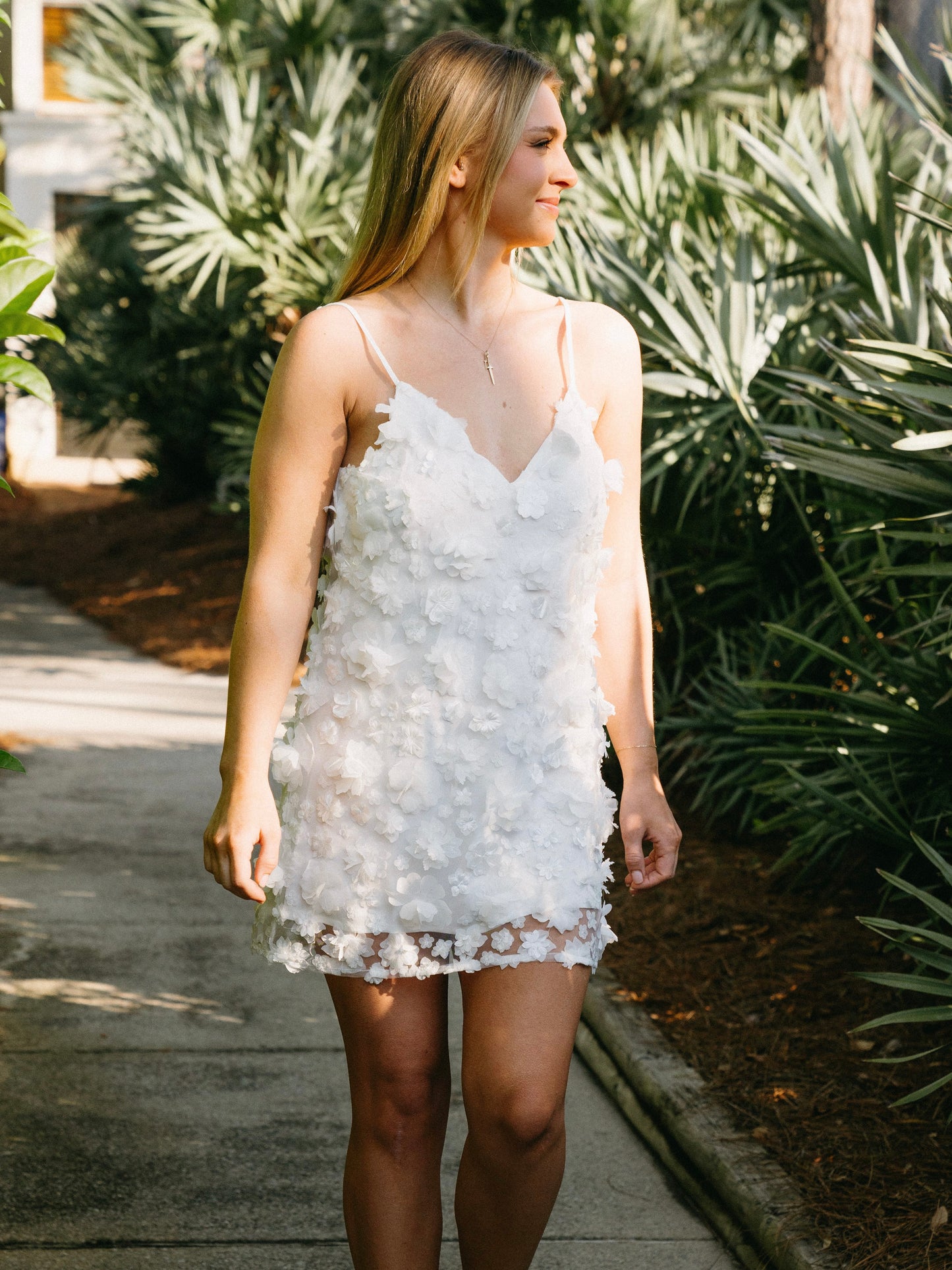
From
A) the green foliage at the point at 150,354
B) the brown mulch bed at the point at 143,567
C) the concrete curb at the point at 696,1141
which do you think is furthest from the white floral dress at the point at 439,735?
the green foliage at the point at 150,354

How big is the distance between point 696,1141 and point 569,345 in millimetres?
1739

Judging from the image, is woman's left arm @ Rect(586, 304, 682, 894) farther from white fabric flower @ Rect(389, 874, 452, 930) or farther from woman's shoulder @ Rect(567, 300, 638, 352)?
white fabric flower @ Rect(389, 874, 452, 930)

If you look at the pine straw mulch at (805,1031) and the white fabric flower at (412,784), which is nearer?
the white fabric flower at (412,784)

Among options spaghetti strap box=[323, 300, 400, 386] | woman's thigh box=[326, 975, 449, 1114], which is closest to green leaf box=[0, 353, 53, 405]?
spaghetti strap box=[323, 300, 400, 386]

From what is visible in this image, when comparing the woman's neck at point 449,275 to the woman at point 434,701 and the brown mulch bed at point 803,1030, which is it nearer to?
the woman at point 434,701

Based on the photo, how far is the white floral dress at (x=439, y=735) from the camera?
1.97m

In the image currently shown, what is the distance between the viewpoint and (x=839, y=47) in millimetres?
6949

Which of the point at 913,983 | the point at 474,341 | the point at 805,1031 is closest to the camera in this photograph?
the point at 474,341

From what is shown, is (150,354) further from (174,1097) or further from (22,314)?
(22,314)

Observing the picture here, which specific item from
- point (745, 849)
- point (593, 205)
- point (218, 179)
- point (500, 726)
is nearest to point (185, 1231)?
point (500, 726)

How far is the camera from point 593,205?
6992 mm

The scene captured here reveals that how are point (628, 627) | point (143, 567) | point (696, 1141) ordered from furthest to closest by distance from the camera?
point (143, 567)
point (696, 1141)
point (628, 627)

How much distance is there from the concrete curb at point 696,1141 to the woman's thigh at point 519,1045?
0.85 metres

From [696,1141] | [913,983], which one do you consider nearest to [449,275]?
[913,983]
